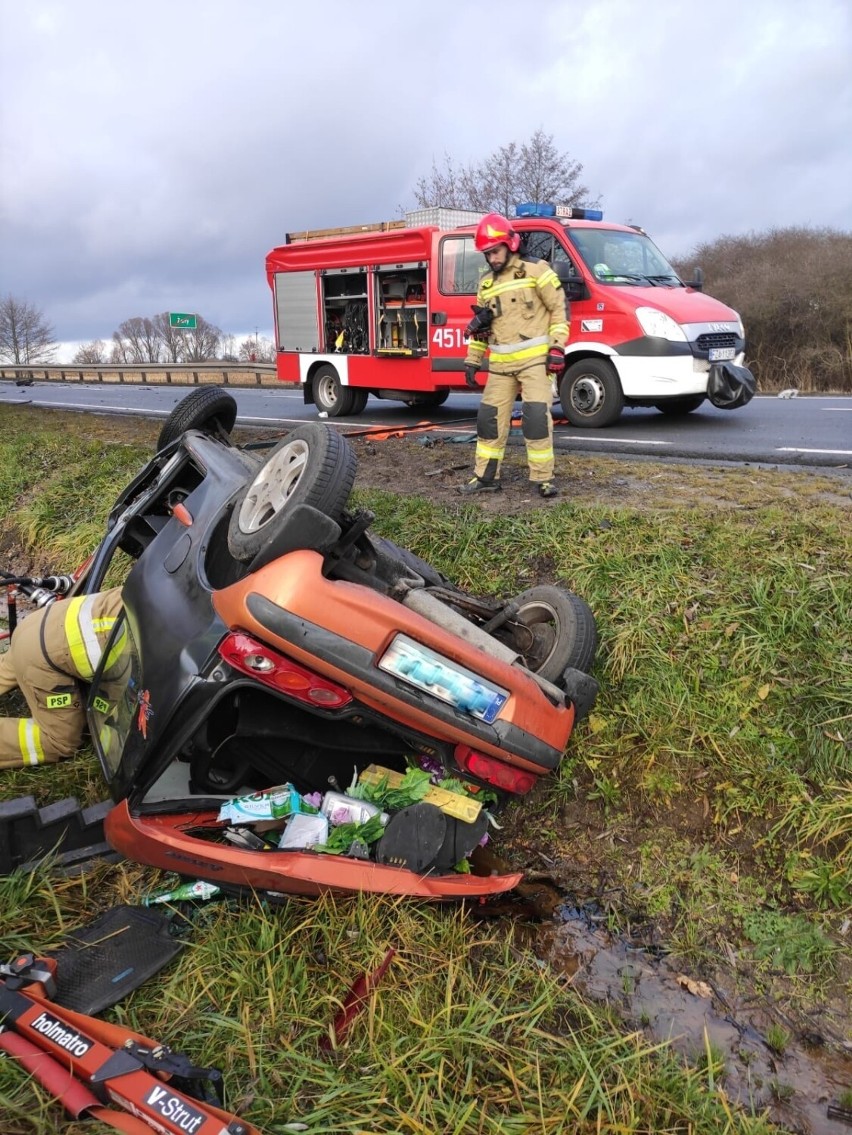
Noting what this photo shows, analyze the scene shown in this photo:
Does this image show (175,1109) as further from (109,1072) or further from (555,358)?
(555,358)

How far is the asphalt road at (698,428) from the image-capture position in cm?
652

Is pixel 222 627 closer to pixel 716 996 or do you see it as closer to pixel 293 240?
pixel 716 996

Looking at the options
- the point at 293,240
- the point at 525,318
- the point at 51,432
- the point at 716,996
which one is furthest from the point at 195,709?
the point at 293,240

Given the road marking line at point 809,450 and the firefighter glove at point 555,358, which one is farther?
the road marking line at point 809,450

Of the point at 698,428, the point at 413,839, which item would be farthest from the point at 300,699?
the point at 698,428

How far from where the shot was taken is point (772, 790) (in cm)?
283

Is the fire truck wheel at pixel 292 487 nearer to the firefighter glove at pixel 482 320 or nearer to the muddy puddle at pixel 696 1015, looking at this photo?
the muddy puddle at pixel 696 1015

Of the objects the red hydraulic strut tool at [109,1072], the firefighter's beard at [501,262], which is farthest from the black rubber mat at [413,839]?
the firefighter's beard at [501,262]

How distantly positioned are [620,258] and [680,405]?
5.71 ft

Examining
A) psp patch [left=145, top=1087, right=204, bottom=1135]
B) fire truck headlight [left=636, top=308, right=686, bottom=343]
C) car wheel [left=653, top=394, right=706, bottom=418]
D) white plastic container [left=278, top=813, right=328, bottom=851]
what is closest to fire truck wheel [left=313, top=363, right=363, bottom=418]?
car wheel [left=653, top=394, right=706, bottom=418]

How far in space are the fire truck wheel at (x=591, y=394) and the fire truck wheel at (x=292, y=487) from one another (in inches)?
244

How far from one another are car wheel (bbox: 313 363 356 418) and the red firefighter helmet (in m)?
6.18

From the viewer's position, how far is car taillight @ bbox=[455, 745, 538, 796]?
2.47 m

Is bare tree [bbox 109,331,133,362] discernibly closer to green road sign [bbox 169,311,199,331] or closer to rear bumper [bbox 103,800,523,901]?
green road sign [bbox 169,311,199,331]
